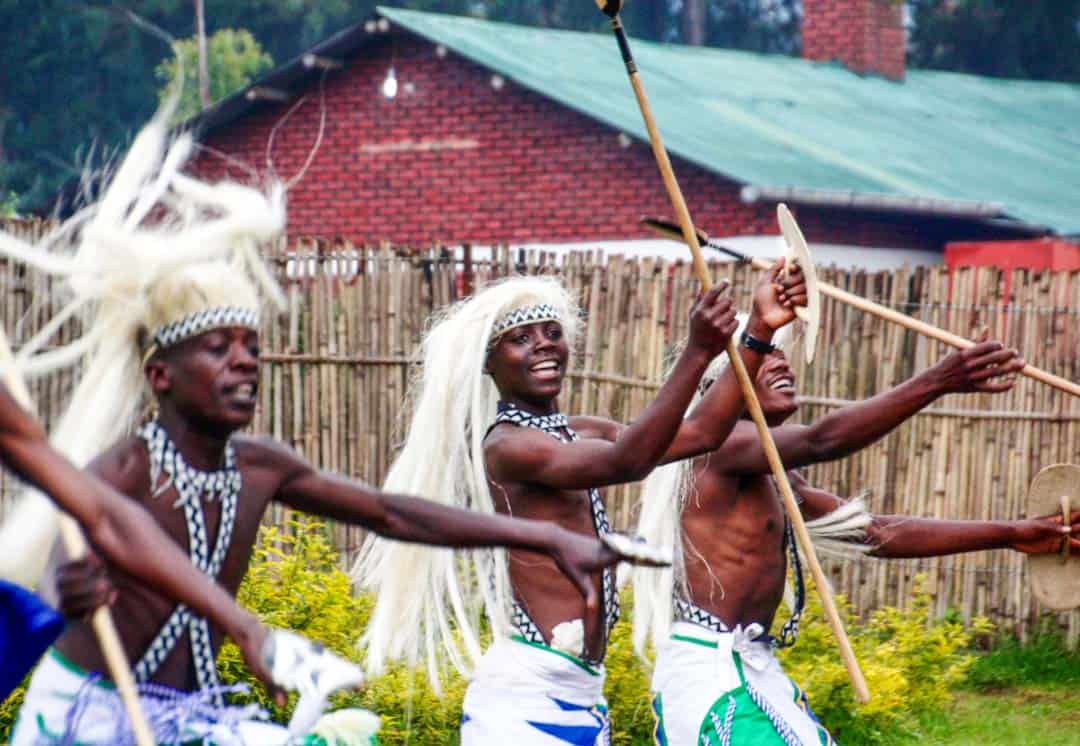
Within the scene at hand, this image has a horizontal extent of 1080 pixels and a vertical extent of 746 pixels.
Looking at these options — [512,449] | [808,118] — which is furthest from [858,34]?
[512,449]

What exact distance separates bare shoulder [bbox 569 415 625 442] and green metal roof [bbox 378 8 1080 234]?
37.4ft

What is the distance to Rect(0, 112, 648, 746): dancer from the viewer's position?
3.83 meters

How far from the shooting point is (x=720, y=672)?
5387 millimetres

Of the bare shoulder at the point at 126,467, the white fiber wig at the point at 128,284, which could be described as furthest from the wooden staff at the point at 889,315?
the bare shoulder at the point at 126,467

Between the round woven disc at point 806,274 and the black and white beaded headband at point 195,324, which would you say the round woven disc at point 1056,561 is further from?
the black and white beaded headband at point 195,324

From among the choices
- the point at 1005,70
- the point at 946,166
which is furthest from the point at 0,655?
the point at 1005,70

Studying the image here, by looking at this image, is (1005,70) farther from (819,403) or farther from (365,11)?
(819,403)

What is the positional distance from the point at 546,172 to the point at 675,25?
85.5 feet

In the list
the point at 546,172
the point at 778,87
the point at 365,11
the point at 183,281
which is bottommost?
the point at 183,281

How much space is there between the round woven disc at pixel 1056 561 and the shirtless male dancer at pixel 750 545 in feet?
0.21

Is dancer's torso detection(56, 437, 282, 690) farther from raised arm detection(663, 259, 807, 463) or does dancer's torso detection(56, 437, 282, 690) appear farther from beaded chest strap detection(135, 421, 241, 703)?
raised arm detection(663, 259, 807, 463)

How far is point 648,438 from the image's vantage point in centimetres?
470

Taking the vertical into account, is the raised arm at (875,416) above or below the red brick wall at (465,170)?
below

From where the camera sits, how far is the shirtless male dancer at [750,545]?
538 centimetres
